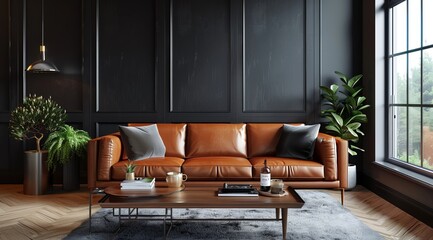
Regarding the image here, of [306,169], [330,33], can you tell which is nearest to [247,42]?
[330,33]

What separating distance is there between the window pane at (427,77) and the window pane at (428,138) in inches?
4.0

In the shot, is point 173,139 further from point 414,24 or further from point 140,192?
point 414,24

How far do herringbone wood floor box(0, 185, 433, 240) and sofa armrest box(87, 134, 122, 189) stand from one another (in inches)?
11.1

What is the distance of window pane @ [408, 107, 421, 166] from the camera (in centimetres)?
369

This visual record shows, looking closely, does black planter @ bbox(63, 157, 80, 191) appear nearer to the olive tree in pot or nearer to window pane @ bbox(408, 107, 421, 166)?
the olive tree in pot

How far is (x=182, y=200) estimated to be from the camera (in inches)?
99.7

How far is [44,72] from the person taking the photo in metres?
4.76

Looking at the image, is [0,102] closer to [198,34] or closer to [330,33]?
[198,34]

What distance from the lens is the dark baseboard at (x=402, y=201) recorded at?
10.5 feet

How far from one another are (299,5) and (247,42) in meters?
0.78

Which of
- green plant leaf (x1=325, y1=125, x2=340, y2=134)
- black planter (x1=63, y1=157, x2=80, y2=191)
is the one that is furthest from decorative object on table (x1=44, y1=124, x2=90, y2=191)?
green plant leaf (x1=325, y1=125, x2=340, y2=134)

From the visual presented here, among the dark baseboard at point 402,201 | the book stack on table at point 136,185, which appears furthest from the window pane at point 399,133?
the book stack on table at point 136,185

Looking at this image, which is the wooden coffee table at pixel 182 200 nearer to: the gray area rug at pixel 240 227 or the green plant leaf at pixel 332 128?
the gray area rug at pixel 240 227

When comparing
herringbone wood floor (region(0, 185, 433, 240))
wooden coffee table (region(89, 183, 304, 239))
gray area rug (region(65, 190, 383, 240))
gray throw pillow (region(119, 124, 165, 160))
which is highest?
gray throw pillow (region(119, 124, 165, 160))
